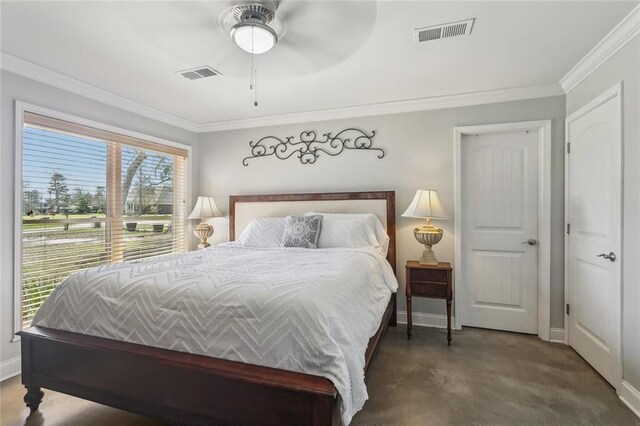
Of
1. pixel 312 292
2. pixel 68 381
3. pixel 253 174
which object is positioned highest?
pixel 253 174

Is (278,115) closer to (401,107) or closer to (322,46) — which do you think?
(401,107)

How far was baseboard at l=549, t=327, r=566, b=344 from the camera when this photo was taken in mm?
2887

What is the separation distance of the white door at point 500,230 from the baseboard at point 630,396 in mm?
1057

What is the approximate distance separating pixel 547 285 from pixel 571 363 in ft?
2.32

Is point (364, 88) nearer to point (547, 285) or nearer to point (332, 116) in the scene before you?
point (332, 116)

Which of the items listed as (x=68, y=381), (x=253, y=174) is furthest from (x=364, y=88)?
(x=68, y=381)

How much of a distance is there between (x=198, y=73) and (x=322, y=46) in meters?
1.37

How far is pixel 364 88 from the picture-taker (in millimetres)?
3012

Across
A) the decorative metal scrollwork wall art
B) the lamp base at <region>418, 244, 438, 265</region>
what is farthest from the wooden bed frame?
the decorative metal scrollwork wall art

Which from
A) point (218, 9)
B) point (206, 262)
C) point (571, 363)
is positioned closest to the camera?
point (218, 9)

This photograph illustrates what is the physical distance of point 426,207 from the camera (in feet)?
9.88

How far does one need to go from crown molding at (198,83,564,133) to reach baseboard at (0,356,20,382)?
308 cm

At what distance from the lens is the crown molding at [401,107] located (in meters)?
3.00

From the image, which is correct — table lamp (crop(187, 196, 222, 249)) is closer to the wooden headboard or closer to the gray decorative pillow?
the wooden headboard
